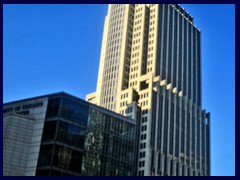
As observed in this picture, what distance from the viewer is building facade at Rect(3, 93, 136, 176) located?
76312mm

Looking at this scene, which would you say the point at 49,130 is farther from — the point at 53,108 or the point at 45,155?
the point at 45,155

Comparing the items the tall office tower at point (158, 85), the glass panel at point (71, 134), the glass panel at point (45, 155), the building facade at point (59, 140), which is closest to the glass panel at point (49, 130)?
the building facade at point (59, 140)

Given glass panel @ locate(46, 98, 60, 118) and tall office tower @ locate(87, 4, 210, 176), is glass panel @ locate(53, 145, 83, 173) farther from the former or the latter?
tall office tower @ locate(87, 4, 210, 176)

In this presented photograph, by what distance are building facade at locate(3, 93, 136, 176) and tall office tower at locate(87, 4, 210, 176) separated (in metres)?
31.3

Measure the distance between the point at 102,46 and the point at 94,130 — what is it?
66377 millimetres

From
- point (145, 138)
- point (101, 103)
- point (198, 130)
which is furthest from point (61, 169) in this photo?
point (198, 130)

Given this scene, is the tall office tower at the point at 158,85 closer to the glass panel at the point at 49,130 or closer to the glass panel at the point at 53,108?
the glass panel at the point at 53,108

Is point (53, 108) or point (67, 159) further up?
point (53, 108)

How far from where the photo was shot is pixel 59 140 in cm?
7719

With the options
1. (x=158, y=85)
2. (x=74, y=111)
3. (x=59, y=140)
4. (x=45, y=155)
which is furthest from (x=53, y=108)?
(x=158, y=85)

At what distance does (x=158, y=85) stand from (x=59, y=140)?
57.7 metres

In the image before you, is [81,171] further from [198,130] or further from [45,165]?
[198,130]

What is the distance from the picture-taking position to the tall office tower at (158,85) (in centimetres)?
12206

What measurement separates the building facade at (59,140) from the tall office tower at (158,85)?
31276 millimetres
